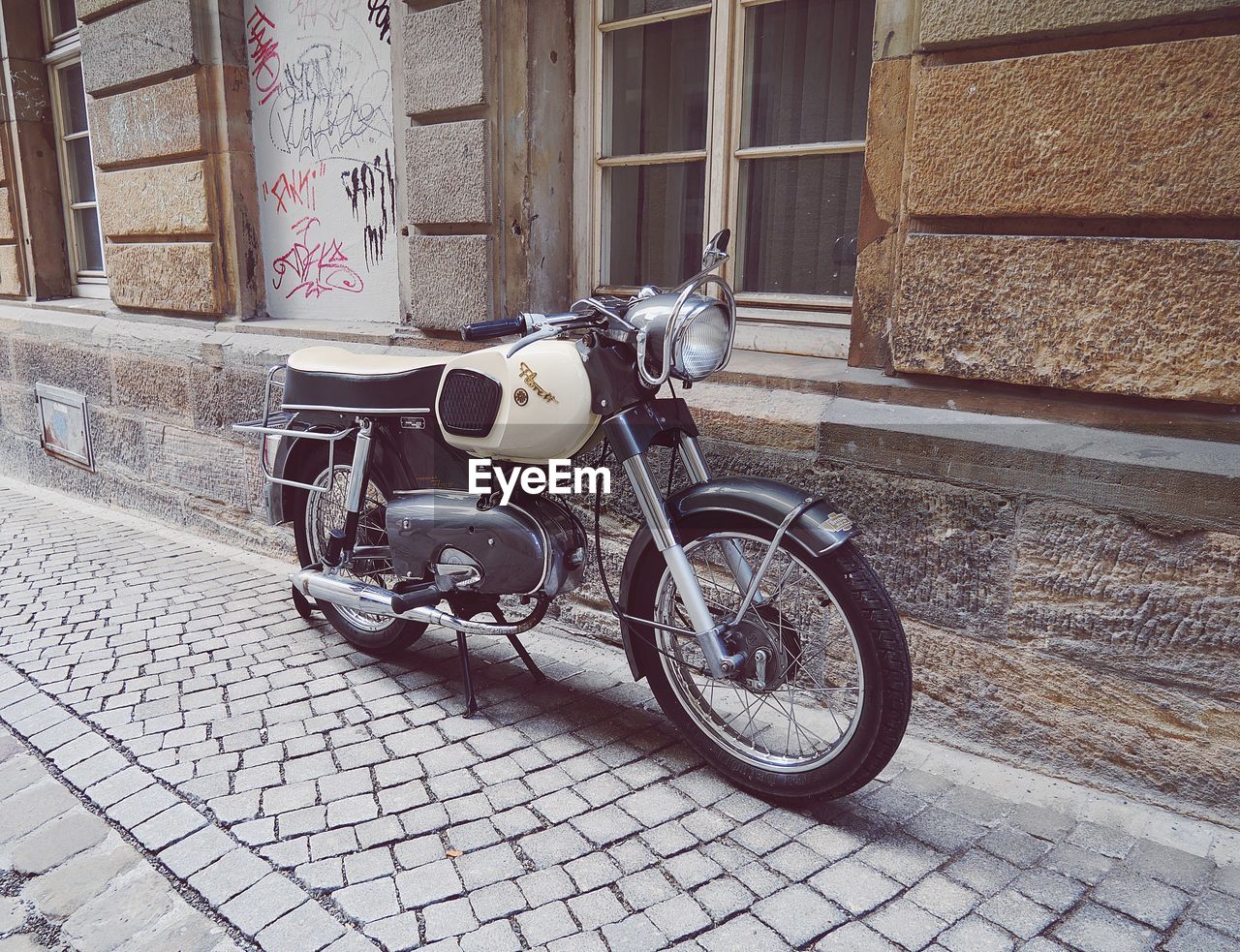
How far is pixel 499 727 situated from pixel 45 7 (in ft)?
21.7

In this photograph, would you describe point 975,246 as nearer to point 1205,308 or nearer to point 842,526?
point 1205,308

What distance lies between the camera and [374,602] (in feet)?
9.26

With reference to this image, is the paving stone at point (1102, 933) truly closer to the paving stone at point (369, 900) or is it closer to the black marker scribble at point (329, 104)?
the paving stone at point (369, 900)

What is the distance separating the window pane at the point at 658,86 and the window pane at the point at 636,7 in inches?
2.0

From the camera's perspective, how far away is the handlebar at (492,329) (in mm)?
2311

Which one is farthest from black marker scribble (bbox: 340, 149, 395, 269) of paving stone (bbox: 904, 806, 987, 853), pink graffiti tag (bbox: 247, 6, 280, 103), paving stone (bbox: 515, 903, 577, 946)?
paving stone (bbox: 904, 806, 987, 853)

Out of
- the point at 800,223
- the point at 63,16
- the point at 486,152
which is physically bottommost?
the point at 800,223

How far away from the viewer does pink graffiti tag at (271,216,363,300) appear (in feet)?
15.2

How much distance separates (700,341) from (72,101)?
A: 6.44m

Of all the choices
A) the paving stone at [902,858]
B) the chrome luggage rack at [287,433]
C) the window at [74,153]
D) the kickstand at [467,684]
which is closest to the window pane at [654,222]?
the chrome luggage rack at [287,433]

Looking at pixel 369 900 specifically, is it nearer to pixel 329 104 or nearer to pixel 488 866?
pixel 488 866

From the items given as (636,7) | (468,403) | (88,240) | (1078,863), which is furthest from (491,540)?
(88,240)

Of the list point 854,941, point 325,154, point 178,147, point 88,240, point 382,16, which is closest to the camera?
point 854,941

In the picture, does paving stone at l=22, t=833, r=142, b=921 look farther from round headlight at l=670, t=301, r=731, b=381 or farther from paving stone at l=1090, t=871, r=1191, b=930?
paving stone at l=1090, t=871, r=1191, b=930
